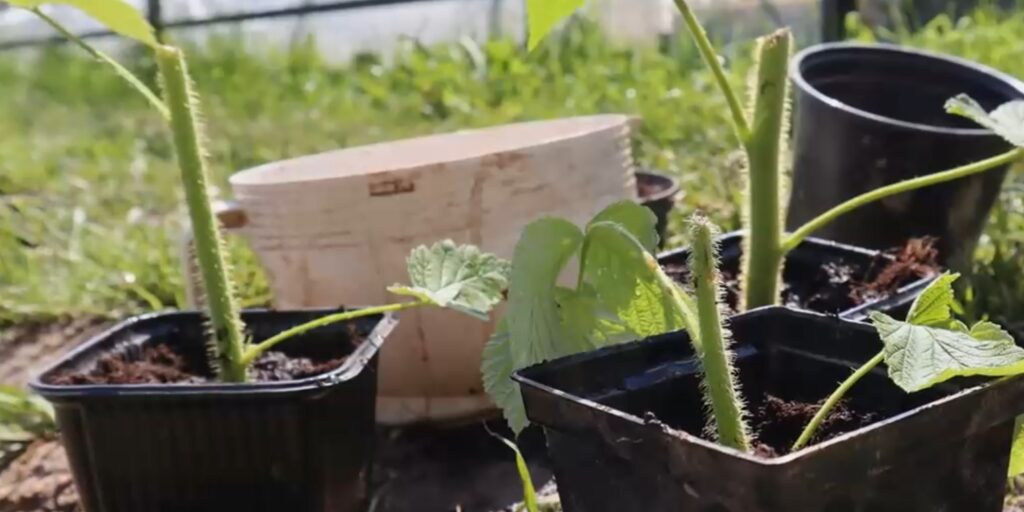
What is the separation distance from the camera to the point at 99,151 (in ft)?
9.26

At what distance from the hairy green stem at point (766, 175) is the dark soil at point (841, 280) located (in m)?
0.08

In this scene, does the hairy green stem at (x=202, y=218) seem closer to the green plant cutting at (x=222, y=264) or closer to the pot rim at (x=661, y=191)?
the green plant cutting at (x=222, y=264)

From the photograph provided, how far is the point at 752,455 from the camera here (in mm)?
561

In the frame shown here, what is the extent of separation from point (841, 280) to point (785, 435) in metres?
0.41

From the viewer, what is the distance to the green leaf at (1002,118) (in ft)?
2.65

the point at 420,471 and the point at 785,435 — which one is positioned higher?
the point at 785,435

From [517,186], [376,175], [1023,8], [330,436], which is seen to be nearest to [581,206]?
[517,186]

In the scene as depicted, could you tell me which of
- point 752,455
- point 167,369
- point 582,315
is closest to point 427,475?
point 167,369

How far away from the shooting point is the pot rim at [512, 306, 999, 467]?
547 millimetres

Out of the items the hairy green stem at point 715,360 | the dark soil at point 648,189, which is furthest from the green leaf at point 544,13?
the dark soil at point 648,189

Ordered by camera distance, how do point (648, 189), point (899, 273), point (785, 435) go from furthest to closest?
point (648, 189), point (899, 273), point (785, 435)

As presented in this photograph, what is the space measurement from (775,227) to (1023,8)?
6.58 ft

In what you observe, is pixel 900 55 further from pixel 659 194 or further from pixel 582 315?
pixel 582 315

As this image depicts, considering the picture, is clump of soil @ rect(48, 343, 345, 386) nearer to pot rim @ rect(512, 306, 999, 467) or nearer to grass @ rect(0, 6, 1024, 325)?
pot rim @ rect(512, 306, 999, 467)
